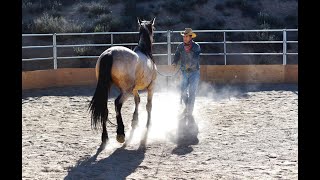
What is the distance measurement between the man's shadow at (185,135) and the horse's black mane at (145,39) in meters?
1.37

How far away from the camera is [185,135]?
25.2 feet

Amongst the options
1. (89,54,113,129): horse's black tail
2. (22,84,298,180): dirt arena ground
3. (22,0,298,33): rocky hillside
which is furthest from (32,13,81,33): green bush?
(89,54,113,129): horse's black tail

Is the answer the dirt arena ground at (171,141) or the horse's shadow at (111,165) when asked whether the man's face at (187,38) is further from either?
the horse's shadow at (111,165)

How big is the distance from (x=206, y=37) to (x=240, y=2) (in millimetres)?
5862

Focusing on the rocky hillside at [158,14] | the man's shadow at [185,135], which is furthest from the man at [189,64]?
the rocky hillside at [158,14]

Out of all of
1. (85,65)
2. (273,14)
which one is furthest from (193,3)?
(85,65)

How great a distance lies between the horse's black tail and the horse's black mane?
1310mm

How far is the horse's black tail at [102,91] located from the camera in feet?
21.6

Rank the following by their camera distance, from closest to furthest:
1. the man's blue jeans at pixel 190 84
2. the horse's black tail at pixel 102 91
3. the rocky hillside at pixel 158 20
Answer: the horse's black tail at pixel 102 91 → the man's blue jeans at pixel 190 84 → the rocky hillside at pixel 158 20

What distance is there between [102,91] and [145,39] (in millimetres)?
1807

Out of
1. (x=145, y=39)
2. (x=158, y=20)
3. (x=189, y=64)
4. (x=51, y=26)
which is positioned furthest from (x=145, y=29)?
(x=158, y=20)

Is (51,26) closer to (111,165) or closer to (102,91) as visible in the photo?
(102,91)

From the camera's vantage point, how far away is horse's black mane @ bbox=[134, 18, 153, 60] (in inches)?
312

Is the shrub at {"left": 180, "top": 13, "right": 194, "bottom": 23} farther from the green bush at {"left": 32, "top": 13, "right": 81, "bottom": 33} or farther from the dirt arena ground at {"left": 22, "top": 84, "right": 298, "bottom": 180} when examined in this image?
the dirt arena ground at {"left": 22, "top": 84, "right": 298, "bottom": 180}
